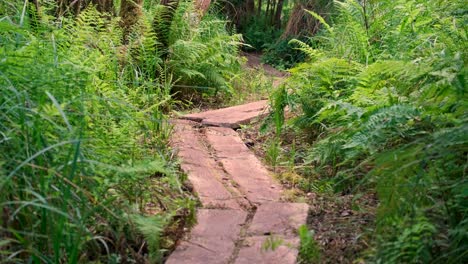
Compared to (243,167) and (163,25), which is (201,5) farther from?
(243,167)

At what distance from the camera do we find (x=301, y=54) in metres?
Result: 11.0

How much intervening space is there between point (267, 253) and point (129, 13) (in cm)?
454

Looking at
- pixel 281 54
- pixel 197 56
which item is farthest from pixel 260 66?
pixel 197 56

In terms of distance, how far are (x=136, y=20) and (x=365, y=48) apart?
2659 mm

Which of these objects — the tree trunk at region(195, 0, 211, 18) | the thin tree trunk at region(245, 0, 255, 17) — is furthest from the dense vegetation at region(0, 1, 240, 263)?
the thin tree trunk at region(245, 0, 255, 17)

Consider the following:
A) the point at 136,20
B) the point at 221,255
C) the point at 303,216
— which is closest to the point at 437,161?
the point at 303,216

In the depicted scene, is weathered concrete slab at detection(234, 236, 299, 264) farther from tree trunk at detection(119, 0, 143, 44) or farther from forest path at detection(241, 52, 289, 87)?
forest path at detection(241, 52, 289, 87)

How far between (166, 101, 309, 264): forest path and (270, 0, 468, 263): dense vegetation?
335mm

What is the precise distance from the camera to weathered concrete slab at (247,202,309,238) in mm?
3764

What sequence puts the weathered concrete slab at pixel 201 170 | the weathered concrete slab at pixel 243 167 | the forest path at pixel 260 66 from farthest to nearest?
the forest path at pixel 260 66
the weathered concrete slab at pixel 243 167
the weathered concrete slab at pixel 201 170

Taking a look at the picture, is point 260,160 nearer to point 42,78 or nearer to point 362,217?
point 362,217

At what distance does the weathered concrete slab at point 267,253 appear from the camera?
3355 mm

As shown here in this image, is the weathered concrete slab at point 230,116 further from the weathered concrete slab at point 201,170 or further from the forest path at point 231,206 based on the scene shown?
the weathered concrete slab at point 201,170

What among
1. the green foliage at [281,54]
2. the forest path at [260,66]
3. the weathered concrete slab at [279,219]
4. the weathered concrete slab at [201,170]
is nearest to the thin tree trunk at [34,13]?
the weathered concrete slab at [201,170]
